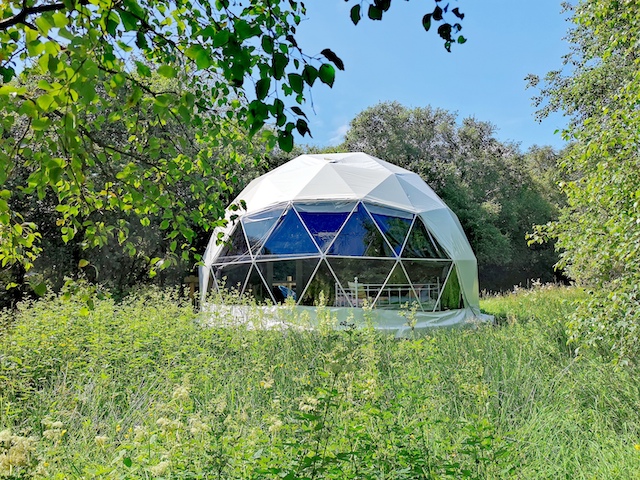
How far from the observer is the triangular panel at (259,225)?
1162 centimetres

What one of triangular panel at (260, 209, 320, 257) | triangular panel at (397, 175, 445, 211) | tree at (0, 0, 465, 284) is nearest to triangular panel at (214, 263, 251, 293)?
triangular panel at (260, 209, 320, 257)

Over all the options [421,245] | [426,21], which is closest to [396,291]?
[421,245]

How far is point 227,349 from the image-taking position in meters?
5.46

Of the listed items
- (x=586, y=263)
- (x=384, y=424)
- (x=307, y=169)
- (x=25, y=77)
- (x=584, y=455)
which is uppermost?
(x=307, y=169)

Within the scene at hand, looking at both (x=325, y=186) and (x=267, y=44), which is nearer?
(x=267, y=44)

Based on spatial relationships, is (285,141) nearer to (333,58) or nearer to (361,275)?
(333,58)

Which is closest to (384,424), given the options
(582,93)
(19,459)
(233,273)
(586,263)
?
(19,459)

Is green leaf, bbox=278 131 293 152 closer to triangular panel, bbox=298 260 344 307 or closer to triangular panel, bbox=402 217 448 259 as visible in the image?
triangular panel, bbox=298 260 344 307

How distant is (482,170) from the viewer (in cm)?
2839

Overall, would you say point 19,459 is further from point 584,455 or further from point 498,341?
point 498,341

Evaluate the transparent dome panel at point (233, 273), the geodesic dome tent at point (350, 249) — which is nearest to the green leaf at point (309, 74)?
the geodesic dome tent at point (350, 249)

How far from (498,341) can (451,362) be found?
1160mm

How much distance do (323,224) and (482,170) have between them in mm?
20490

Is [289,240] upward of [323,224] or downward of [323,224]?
downward
